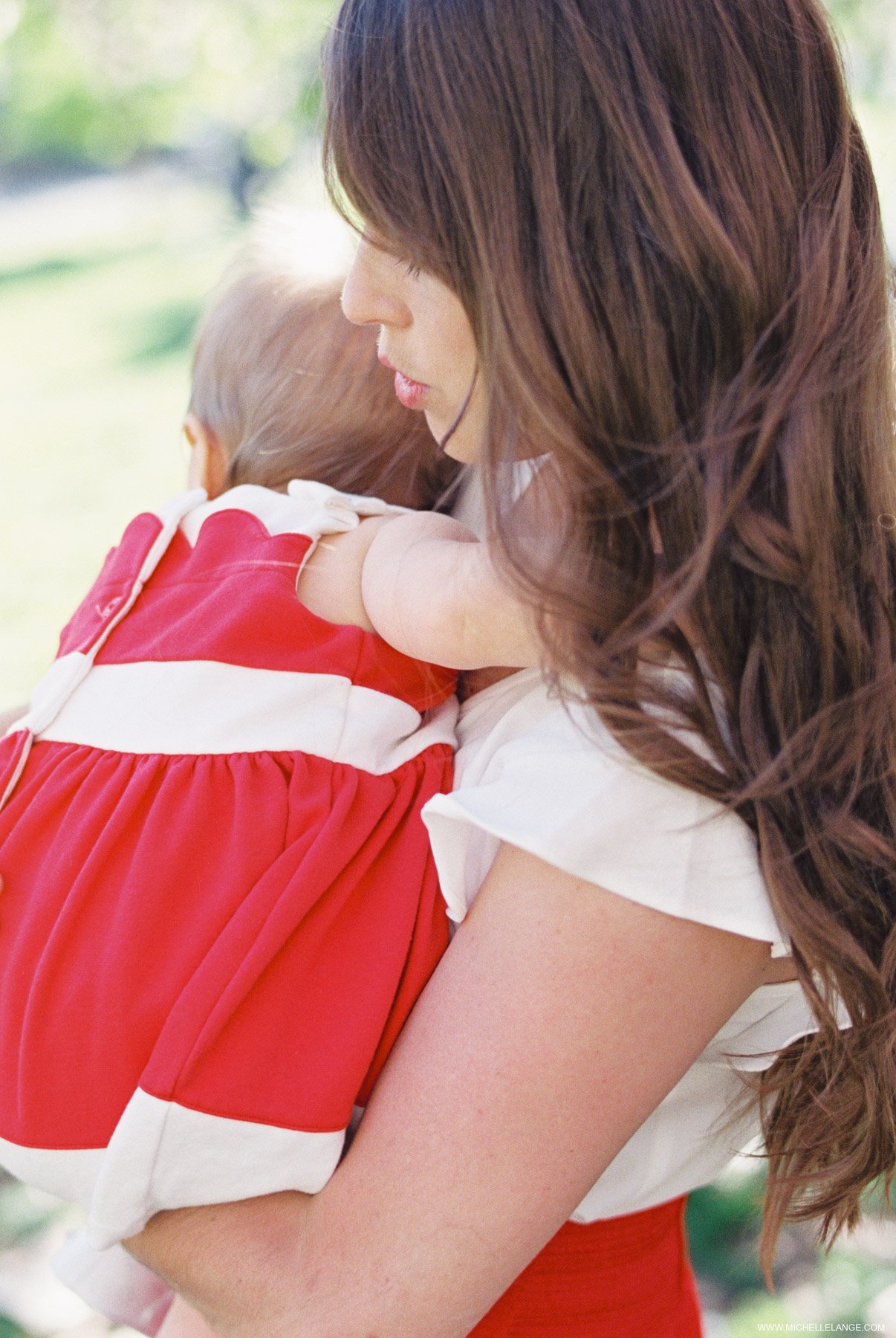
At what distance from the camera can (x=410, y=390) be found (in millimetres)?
1395

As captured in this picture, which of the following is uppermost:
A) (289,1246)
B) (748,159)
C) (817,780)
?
(748,159)

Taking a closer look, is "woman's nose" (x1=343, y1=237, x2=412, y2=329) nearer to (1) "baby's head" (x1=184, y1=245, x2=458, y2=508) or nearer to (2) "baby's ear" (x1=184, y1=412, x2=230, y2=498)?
(1) "baby's head" (x1=184, y1=245, x2=458, y2=508)

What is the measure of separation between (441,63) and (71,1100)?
1.06m

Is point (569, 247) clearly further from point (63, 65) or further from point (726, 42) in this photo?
point (63, 65)

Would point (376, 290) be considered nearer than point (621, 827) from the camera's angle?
No

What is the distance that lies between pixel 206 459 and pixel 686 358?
43.2 inches

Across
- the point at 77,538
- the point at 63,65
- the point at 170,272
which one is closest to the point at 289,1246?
the point at 77,538

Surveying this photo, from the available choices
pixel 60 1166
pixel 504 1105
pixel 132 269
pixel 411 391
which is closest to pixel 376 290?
pixel 411 391

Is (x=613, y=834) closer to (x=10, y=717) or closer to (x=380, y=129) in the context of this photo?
(x=380, y=129)

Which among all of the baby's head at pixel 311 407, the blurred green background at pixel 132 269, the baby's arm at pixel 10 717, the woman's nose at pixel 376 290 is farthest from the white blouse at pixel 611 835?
the baby's arm at pixel 10 717

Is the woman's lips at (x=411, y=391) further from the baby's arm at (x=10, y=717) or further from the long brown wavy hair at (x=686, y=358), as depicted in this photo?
the baby's arm at (x=10, y=717)

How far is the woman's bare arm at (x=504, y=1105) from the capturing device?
3.79 ft

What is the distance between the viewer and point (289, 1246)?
1236 millimetres

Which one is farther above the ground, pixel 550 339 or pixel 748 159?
pixel 748 159
